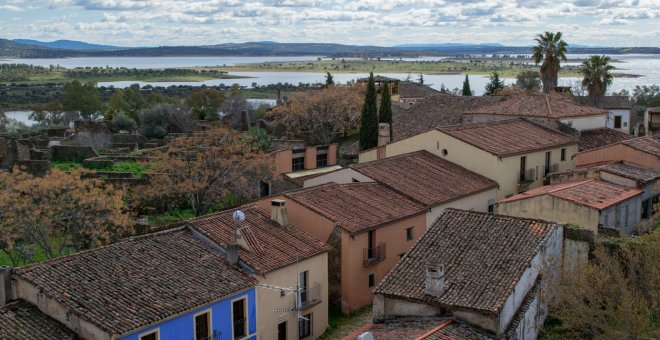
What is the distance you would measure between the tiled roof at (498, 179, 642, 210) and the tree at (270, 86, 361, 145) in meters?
31.4

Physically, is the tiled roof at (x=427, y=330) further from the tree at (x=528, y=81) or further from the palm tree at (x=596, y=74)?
the tree at (x=528, y=81)

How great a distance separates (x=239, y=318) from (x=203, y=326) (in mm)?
1673

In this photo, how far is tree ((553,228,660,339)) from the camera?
59.8 feet

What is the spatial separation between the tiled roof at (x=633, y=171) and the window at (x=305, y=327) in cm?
1535

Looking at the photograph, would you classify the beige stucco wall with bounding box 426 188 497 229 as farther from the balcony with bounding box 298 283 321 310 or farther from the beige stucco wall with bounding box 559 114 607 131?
the beige stucco wall with bounding box 559 114 607 131

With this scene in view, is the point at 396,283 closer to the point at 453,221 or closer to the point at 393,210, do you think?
the point at 453,221

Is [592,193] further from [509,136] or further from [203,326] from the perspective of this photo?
[203,326]

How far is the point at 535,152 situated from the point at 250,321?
859 inches

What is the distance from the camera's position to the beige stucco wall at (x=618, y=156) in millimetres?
35281

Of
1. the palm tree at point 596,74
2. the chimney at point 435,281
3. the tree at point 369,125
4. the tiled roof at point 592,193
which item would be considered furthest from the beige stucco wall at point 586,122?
the chimney at point 435,281

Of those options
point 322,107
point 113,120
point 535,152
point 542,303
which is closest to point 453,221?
point 542,303

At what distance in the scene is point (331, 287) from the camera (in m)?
29.5

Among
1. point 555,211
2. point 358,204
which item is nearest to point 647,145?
point 555,211

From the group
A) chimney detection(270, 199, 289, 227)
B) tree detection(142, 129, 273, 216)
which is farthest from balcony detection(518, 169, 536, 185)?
chimney detection(270, 199, 289, 227)
